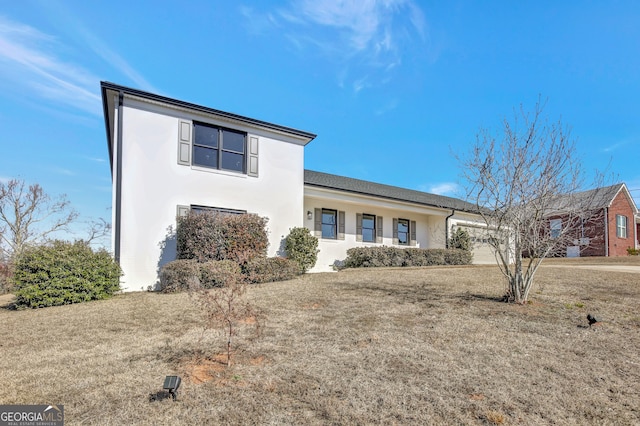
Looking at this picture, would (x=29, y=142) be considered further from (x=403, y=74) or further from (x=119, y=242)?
(x=403, y=74)

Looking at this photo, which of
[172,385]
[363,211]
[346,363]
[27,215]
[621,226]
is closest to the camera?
[172,385]

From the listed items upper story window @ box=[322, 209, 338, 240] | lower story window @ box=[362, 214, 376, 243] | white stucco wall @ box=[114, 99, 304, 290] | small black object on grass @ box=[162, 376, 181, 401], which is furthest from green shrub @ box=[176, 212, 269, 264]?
lower story window @ box=[362, 214, 376, 243]

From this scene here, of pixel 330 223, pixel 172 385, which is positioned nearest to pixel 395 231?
pixel 330 223

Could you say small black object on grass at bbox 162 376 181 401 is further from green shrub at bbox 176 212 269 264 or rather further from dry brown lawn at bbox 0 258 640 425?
green shrub at bbox 176 212 269 264

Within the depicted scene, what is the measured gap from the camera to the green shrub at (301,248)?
498 inches

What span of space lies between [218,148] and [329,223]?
6.25 m

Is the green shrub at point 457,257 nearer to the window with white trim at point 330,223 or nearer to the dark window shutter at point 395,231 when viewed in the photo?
the dark window shutter at point 395,231

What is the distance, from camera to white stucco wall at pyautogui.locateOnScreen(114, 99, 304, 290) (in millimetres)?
10320

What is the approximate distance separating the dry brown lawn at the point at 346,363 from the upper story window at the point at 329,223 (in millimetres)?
8702

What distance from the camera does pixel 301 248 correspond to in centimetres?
1270

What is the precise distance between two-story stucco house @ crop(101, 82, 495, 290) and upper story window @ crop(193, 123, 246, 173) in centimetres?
4

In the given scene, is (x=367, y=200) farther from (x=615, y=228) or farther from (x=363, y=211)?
(x=615, y=228)

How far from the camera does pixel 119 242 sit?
1012 cm

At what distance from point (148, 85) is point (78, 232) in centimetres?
1811
